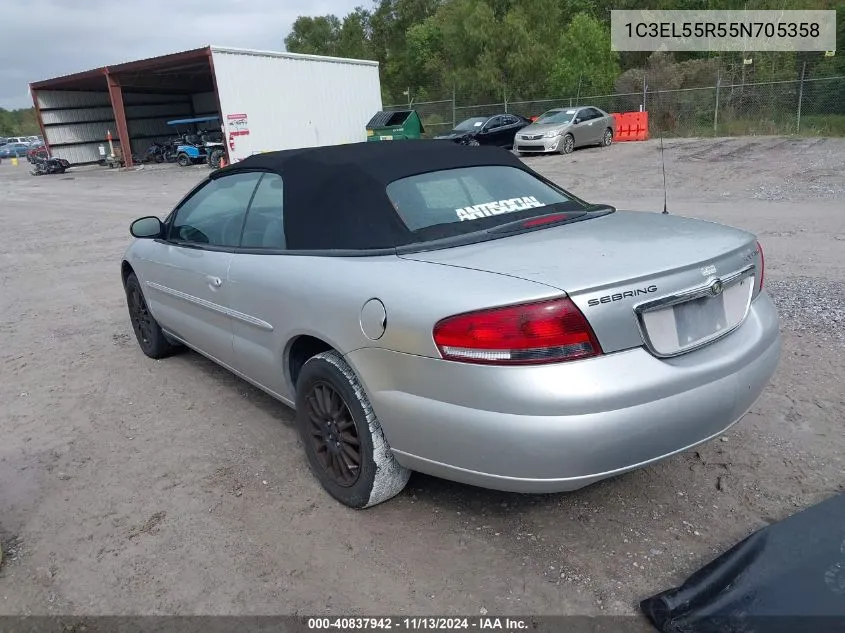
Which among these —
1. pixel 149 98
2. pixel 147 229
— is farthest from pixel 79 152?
pixel 147 229

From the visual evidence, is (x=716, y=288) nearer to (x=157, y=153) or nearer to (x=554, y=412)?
(x=554, y=412)

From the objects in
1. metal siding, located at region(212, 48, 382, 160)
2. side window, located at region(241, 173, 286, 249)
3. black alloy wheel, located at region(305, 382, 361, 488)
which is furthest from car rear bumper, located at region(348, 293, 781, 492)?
metal siding, located at region(212, 48, 382, 160)

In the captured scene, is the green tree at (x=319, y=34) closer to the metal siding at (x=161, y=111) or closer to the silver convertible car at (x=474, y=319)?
the metal siding at (x=161, y=111)

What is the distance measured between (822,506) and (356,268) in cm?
210

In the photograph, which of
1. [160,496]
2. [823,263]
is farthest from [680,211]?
[160,496]

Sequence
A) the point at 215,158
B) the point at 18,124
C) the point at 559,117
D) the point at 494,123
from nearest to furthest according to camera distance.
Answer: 1. the point at 559,117
2. the point at 494,123
3. the point at 215,158
4. the point at 18,124

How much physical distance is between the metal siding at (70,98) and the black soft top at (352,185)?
129 feet

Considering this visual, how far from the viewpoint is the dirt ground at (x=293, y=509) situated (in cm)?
260

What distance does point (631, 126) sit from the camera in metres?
24.4

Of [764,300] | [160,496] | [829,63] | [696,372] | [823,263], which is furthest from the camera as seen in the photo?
[829,63]

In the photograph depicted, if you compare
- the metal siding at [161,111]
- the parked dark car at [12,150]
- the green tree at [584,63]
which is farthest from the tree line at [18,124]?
the green tree at [584,63]

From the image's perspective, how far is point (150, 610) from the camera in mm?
2574

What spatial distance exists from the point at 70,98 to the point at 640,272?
1669 inches

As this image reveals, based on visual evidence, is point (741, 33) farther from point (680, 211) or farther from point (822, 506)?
point (822, 506)
